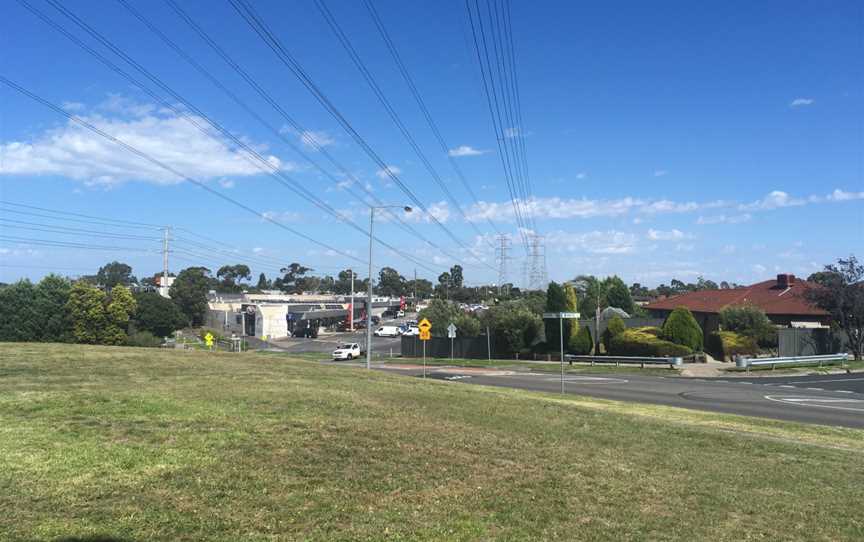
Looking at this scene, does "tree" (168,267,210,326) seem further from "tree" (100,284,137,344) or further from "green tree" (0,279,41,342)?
"green tree" (0,279,41,342)

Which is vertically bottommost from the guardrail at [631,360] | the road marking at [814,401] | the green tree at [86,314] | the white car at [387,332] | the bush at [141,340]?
the road marking at [814,401]

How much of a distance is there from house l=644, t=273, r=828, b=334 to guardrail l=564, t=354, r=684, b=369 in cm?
931

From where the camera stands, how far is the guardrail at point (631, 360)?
43.7m

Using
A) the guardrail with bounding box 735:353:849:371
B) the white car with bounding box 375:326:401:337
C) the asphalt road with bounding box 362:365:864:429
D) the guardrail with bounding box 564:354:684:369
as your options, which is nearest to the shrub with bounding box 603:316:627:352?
the guardrail with bounding box 564:354:684:369

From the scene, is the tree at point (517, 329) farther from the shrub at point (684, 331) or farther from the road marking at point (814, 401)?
the road marking at point (814, 401)

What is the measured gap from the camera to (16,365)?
57.1 ft

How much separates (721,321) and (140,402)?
48.3 metres

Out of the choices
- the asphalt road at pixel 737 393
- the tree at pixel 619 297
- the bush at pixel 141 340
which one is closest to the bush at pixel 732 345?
the asphalt road at pixel 737 393

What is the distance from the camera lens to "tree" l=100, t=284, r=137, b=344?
66519 millimetres

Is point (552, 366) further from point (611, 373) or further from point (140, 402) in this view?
point (140, 402)

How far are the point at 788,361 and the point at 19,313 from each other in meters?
65.8

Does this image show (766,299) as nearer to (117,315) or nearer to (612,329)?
(612,329)

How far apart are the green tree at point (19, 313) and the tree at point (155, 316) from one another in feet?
51.9

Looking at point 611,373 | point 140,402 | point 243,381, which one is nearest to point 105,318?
point 611,373
